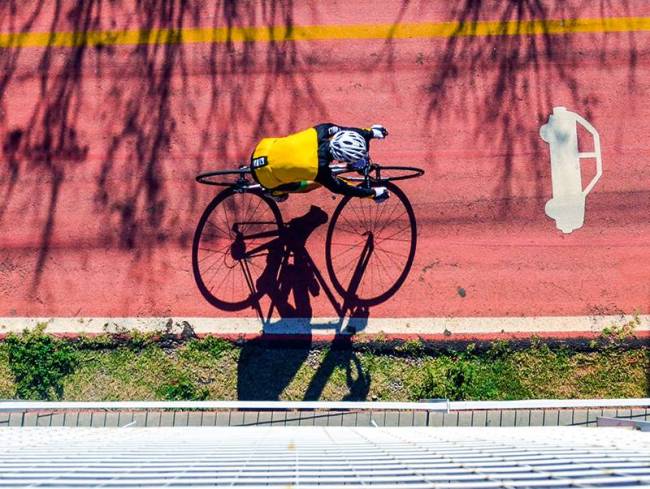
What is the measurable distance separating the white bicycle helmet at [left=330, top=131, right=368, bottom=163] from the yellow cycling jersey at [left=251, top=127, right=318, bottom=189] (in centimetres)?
37

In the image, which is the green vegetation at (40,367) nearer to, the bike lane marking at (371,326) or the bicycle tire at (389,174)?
the bike lane marking at (371,326)

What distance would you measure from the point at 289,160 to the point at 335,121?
7.15 ft

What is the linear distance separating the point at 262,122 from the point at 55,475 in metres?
5.97

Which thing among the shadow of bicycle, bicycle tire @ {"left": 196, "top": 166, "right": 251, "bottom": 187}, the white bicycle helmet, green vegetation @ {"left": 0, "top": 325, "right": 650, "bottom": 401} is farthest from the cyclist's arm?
green vegetation @ {"left": 0, "top": 325, "right": 650, "bottom": 401}

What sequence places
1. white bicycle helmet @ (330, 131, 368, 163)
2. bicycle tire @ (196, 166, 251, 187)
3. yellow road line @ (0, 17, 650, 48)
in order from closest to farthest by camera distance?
white bicycle helmet @ (330, 131, 368, 163) → bicycle tire @ (196, 166, 251, 187) → yellow road line @ (0, 17, 650, 48)

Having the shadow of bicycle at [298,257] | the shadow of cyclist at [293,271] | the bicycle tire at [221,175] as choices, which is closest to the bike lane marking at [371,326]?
the shadow of bicycle at [298,257]

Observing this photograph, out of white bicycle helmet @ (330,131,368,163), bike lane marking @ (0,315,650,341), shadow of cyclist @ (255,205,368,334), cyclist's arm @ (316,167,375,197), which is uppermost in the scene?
white bicycle helmet @ (330,131,368,163)

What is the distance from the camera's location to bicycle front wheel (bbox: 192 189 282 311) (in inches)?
333

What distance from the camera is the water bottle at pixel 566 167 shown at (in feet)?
28.1

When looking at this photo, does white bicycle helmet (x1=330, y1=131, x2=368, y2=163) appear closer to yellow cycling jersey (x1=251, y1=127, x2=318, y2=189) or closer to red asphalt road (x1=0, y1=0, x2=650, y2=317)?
yellow cycling jersey (x1=251, y1=127, x2=318, y2=189)

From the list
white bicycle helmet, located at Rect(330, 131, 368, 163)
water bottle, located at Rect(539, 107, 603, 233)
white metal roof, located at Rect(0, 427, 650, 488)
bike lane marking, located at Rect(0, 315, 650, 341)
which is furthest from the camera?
water bottle, located at Rect(539, 107, 603, 233)

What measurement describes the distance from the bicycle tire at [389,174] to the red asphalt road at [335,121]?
0.73ft

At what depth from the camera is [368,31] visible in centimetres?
892

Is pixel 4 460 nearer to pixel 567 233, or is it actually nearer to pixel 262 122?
pixel 262 122
